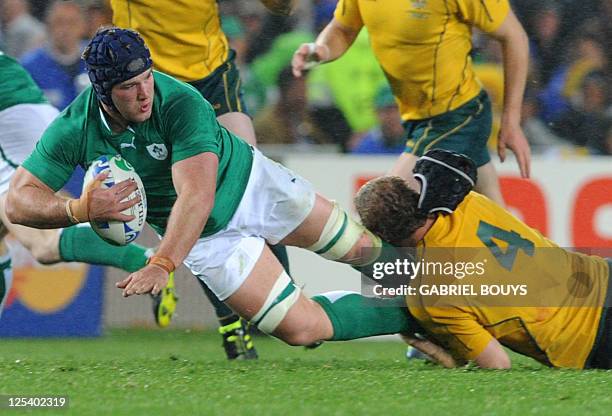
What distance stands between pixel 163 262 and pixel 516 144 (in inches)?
95.8

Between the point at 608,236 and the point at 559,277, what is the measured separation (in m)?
3.16

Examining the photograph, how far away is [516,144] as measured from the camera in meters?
6.18

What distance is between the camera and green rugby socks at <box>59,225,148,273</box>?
5988 millimetres

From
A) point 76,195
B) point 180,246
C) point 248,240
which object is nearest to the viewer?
point 180,246

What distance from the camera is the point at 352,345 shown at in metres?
7.42

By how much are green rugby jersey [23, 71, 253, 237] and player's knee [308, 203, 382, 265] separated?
2.22 feet

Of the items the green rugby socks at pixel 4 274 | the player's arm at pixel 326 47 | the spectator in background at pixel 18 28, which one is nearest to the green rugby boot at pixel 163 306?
the green rugby socks at pixel 4 274

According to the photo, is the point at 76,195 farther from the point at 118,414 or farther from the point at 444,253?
the point at 118,414

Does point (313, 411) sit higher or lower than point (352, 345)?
higher

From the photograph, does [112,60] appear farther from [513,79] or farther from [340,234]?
[513,79]

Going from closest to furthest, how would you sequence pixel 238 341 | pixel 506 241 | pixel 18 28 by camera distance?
pixel 506 241
pixel 238 341
pixel 18 28

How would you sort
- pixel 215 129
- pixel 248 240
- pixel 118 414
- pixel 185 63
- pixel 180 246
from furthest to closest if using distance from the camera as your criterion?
pixel 185 63 → pixel 248 240 → pixel 215 129 → pixel 180 246 → pixel 118 414

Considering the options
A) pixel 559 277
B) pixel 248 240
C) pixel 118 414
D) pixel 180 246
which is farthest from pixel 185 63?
pixel 118 414

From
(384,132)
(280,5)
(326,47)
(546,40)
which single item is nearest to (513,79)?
(326,47)
